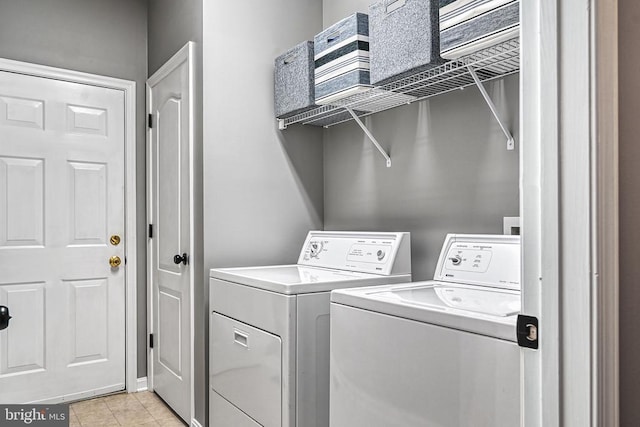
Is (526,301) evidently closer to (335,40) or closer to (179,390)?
(335,40)

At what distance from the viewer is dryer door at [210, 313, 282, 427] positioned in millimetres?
1827

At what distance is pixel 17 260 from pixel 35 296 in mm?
233

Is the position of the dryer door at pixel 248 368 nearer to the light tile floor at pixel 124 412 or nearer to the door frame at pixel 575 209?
the light tile floor at pixel 124 412

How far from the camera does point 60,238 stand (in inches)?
113

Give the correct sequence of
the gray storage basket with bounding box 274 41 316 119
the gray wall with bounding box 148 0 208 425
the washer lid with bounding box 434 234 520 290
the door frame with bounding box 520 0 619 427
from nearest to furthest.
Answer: the door frame with bounding box 520 0 619 427 → the washer lid with bounding box 434 234 520 290 → the gray storage basket with bounding box 274 41 316 119 → the gray wall with bounding box 148 0 208 425

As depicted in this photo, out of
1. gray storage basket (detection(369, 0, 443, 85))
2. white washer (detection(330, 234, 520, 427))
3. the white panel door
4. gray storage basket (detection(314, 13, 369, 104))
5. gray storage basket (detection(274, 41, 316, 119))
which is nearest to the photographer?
white washer (detection(330, 234, 520, 427))

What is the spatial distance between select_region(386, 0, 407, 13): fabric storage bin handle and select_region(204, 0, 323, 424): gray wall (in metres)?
0.97

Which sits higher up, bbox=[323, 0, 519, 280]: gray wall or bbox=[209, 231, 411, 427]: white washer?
bbox=[323, 0, 519, 280]: gray wall

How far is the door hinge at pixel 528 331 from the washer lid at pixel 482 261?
66 cm

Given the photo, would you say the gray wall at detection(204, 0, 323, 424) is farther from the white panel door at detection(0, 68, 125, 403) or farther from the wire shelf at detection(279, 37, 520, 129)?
the white panel door at detection(0, 68, 125, 403)

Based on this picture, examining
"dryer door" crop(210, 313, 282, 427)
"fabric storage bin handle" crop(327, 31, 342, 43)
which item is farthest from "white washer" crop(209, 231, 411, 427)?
"fabric storage bin handle" crop(327, 31, 342, 43)

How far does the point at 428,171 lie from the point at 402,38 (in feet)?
2.09

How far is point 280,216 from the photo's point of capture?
2.68m

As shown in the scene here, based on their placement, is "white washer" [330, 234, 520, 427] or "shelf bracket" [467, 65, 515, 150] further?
"shelf bracket" [467, 65, 515, 150]
